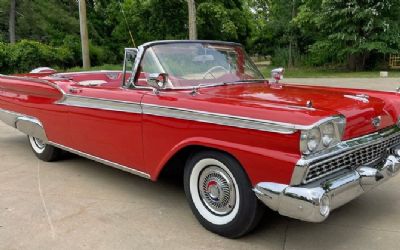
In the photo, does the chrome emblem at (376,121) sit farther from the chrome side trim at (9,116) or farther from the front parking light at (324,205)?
the chrome side trim at (9,116)

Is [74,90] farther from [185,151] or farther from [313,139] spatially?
[313,139]

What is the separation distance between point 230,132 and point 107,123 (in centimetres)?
156

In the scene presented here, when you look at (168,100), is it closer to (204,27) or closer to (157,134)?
(157,134)

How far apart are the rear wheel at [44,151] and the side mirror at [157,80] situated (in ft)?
7.92

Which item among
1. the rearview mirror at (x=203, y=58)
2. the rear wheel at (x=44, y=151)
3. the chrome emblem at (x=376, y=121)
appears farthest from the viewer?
the rear wheel at (x=44, y=151)

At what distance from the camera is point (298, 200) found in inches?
114

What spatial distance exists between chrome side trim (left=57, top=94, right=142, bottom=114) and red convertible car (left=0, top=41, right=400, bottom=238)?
0.04 ft

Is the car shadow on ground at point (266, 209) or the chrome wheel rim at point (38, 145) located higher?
the chrome wheel rim at point (38, 145)

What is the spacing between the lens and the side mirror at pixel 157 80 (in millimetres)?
3893

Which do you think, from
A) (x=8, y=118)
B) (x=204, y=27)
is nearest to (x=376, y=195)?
(x=8, y=118)

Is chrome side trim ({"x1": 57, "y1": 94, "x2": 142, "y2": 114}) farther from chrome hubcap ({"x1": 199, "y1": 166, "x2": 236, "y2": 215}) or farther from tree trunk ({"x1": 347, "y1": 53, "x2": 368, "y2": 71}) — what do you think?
tree trunk ({"x1": 347, "y1": 53, "x2": 368, "y2": 71})

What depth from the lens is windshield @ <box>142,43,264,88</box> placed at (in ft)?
13.6

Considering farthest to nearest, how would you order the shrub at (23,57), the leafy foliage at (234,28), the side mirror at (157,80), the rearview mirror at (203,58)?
1. the shrub at (23,57)
2. the leafy foliage at (234,28)
3. the rearview mirror at (203,58)
4. the side mirror at (157,80)

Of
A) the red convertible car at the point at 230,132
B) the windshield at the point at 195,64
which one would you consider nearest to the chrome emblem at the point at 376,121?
the red convertible car at the point at 230,132
